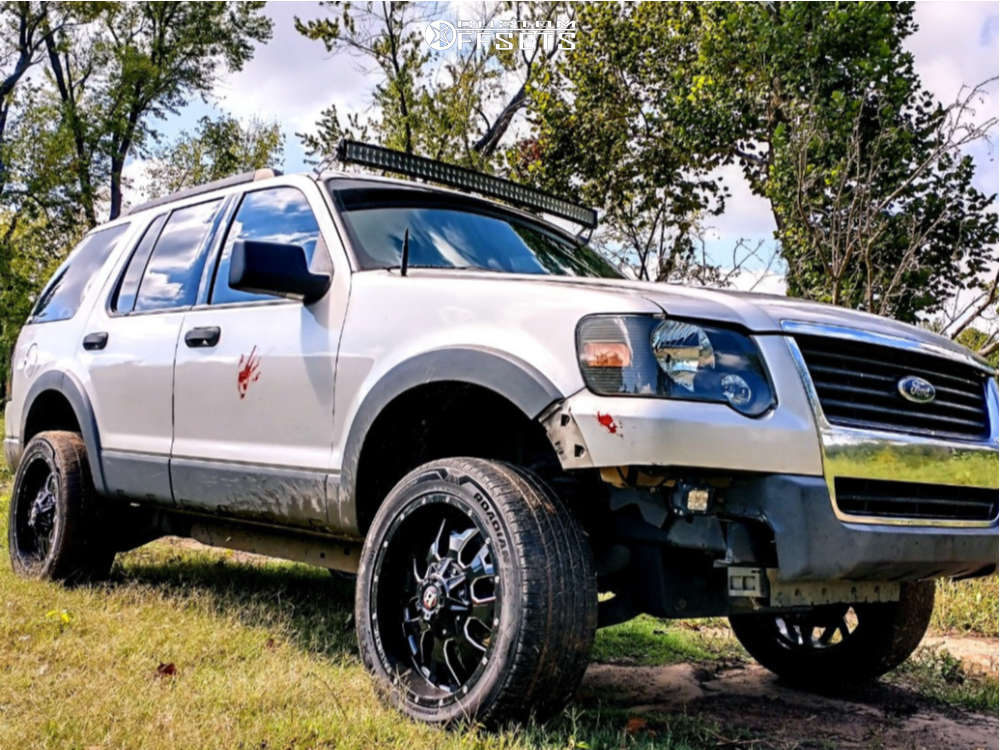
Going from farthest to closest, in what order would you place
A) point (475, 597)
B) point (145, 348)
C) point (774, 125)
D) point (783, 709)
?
point (774, 125) → point (145, 348) → point (783, 709) → point (475, 597)

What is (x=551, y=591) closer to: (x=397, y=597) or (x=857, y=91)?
(x=397, y=597)

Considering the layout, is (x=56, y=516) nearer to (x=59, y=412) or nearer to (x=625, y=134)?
(x=59, y=412)

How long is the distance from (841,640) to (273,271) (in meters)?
2.81

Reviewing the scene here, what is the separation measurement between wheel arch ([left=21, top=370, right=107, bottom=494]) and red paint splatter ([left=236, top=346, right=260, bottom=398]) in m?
1.35

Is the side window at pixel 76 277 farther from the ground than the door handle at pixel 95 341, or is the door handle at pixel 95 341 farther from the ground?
the side window at pixel 76 277

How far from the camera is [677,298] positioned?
10.1 feet

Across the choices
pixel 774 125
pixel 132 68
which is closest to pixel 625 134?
pixel 774 125

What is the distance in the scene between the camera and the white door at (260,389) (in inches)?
154

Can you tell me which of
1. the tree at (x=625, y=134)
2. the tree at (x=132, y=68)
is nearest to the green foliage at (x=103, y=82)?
the tree at (x=132, y=68)

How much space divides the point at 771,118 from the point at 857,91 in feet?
3.71

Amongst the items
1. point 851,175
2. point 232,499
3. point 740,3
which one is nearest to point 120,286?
point 232,499

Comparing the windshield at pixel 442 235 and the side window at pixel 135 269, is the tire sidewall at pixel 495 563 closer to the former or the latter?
the windshield at pixel 442 235

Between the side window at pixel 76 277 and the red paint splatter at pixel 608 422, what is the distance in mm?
3794

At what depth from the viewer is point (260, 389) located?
162 inches
